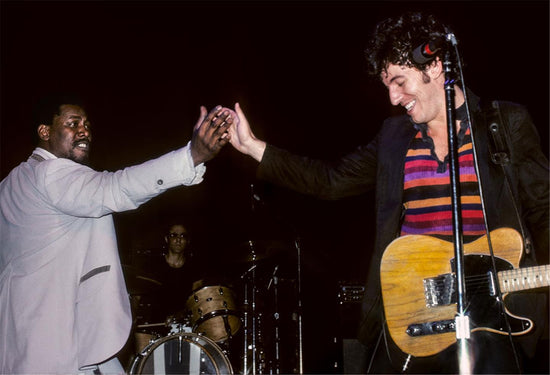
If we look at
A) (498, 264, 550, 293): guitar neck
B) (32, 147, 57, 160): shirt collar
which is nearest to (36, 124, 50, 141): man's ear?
(32, 147, 57, 160): shirt collar

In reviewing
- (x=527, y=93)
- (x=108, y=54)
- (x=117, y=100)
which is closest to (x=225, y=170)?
(x=117, y=100)

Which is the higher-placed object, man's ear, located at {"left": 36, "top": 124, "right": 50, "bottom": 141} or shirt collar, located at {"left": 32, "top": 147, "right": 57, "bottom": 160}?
Result: man's ear, located at {"left": 36, "top": 124, "right": 50, "bottom": 141}

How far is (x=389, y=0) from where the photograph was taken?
6.21 m

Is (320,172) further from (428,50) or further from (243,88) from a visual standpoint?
(243,88)

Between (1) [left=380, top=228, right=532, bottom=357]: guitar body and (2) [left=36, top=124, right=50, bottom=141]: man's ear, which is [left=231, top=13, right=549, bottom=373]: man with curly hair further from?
(2) [left=36, top=124, right=50, bottom=141]: man's ear

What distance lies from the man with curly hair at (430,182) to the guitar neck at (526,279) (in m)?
0.05

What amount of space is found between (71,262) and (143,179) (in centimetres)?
67

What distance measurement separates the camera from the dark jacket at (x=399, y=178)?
2.22 metres

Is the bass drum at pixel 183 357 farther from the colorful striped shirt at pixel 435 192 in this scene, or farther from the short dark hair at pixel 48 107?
the colorful striped shirt at pixel 435 192

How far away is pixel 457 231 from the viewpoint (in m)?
1.81

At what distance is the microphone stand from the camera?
5.62 ft

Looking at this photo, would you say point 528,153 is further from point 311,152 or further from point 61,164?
point 311,152

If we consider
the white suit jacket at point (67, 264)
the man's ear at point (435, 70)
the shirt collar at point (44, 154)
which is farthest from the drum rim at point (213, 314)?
the man's ear at point (435, 70)

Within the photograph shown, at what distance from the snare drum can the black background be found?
0.48m
